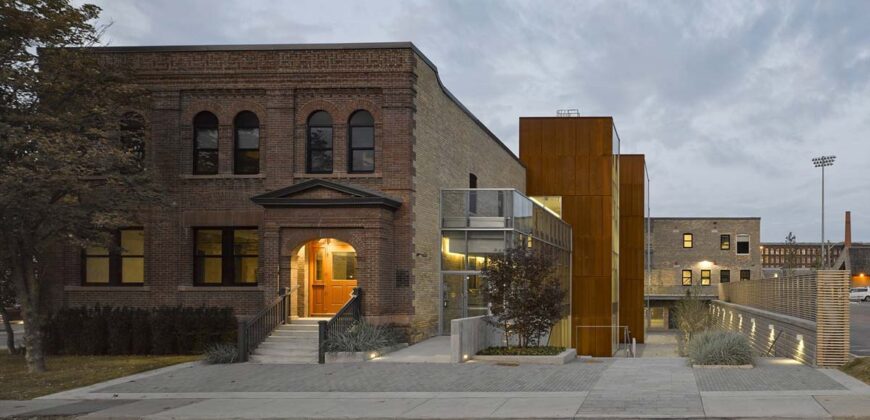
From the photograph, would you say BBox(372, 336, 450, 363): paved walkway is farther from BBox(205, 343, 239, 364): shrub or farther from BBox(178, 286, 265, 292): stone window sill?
BBox(178, 286, 265, 292): stone window sill

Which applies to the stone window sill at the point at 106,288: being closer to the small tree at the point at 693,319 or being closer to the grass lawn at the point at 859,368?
the grass lawn at the point at 859,368

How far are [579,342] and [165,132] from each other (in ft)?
79.9

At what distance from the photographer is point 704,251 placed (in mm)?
78938

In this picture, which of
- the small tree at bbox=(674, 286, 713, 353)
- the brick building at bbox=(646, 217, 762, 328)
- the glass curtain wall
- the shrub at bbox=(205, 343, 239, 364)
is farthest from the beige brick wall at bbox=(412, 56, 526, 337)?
the brick building at bbox=(646, 217, 762, 328)

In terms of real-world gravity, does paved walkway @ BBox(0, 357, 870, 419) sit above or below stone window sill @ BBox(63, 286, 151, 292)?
below

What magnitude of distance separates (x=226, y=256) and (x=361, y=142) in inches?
220

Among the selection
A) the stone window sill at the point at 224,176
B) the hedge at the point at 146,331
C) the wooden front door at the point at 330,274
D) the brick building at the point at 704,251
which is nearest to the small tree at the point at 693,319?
the wooden front door at the point at 330,274

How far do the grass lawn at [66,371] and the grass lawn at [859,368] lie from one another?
52.6ft

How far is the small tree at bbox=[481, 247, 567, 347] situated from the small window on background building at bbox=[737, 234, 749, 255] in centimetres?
6032

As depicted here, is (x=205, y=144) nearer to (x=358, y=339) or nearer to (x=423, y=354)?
(x=358, y=339)

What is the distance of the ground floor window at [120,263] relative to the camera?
27.6m

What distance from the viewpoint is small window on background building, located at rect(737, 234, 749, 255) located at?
257 feet

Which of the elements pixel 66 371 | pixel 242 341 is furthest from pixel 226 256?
pixel 66 371

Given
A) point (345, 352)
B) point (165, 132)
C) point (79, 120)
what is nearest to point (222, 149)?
point (165, 132)
